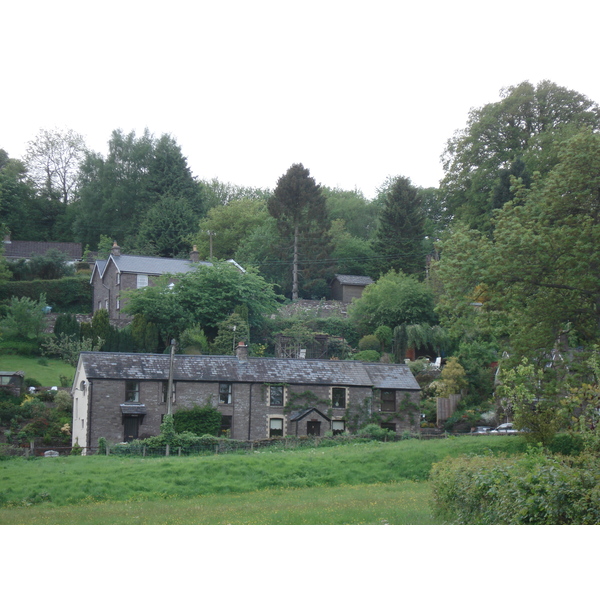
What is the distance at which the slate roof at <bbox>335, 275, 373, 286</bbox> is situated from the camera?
2403 inches

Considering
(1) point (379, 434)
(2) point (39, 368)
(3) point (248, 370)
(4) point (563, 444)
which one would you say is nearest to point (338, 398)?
(1) point (379, 434)

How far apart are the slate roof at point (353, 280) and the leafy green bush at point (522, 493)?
45.8 meters

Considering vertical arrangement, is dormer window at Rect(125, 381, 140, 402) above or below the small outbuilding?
below

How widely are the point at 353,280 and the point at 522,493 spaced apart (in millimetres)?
50203

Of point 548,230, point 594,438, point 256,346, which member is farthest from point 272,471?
point 256,346

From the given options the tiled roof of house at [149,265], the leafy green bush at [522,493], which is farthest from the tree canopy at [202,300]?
the leafy green bush at [522,493]

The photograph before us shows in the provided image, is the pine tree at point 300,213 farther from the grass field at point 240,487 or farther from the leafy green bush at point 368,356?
the grass field at point 240,487

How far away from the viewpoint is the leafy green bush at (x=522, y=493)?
10750 mm

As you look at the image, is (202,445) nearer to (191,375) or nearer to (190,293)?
(191,375)

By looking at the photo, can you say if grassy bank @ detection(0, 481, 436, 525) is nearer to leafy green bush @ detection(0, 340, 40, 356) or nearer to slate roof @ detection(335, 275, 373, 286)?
leafy green bush @ detection(0, 340, 40, 356)

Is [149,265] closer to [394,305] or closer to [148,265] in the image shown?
[148,265]

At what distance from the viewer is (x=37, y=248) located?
225 ft

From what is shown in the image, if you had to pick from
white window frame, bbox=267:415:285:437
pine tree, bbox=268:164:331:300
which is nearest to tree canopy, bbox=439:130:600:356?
white window frame, bbox=267:415:285:437

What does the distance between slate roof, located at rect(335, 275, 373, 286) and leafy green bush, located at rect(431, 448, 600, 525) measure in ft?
150
